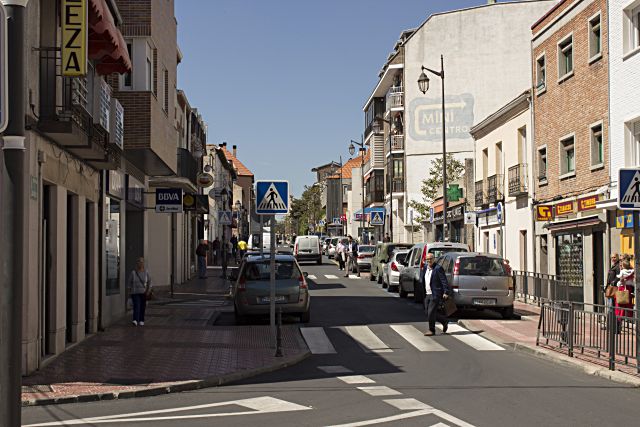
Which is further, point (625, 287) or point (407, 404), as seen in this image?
point (625, 287)

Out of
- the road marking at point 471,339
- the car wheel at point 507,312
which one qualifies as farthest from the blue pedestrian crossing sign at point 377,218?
the road marking at point 471,339

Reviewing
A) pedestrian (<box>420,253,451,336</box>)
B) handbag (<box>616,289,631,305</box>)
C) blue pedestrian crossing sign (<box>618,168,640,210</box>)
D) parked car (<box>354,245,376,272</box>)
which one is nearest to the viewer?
blue pedestrian crossing sign (<box>618,168,640,210</box>)

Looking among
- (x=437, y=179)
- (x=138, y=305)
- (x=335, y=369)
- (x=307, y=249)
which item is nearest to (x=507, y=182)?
(x=138, y=305)

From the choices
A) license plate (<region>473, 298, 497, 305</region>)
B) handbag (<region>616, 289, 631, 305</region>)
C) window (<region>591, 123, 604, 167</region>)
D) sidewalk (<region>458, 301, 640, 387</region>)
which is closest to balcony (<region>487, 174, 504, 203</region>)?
sidewalk (<region>458, 301, 640, 387</region>)

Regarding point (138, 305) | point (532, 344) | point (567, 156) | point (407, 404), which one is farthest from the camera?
point (567, 156)

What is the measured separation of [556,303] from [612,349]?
7.82ft

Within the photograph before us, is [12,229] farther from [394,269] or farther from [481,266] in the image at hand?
[394,269]

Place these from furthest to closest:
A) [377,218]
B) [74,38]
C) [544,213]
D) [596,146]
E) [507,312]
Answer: [377,218], [544,213], [596,146], [507,312], [74,38]

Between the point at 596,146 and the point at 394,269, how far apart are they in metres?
10.1

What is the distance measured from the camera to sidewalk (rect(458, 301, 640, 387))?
12.3 meters

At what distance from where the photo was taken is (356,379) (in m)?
12.1

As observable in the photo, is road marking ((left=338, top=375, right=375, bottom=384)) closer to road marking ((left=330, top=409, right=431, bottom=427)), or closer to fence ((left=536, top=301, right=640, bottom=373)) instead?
road marking ((left=330, top=409, right=431, bottom=427))

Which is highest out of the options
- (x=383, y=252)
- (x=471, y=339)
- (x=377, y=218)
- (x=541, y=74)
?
(x=541, y=74)

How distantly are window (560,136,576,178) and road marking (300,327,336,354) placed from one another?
9.95m
